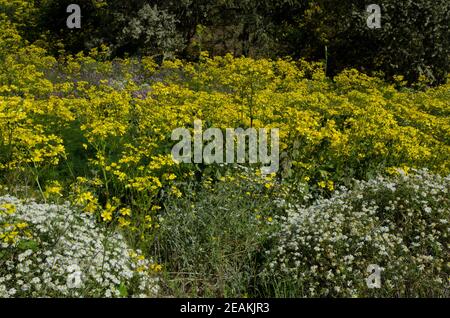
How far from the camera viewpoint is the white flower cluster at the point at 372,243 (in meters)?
3.89

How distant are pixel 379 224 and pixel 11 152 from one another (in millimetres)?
3233

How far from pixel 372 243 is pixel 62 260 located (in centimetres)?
213

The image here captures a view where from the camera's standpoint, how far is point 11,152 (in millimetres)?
5156

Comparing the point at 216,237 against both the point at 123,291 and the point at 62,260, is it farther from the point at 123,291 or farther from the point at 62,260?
the point at 62,260

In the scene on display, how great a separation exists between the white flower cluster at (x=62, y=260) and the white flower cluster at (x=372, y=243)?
1014mm

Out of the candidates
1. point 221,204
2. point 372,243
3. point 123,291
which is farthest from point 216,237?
point 372,243

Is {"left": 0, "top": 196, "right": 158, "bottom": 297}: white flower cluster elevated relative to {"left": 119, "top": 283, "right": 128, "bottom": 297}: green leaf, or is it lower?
elevated

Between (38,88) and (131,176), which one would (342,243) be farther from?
(38,88)

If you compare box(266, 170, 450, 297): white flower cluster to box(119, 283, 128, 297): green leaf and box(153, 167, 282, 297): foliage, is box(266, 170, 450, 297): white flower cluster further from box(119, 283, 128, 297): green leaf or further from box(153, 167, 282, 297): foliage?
box(119, 283, 128, 297): green leaf

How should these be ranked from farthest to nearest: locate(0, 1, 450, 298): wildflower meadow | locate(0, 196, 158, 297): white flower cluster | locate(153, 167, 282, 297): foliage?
locate(153, 167, 282, 297): foliage
locate(0, 1, 450, 298): wildflower meadow
locate(0, 196, 158, 297): white flower cluster

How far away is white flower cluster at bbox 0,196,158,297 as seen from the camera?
3.62m

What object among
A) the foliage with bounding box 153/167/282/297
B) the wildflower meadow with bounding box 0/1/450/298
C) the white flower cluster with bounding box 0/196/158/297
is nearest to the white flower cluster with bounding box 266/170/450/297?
the wildflower meadow with bounding box 0/1/450/298

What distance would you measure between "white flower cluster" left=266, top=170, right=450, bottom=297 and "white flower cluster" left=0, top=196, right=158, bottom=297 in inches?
39.9
